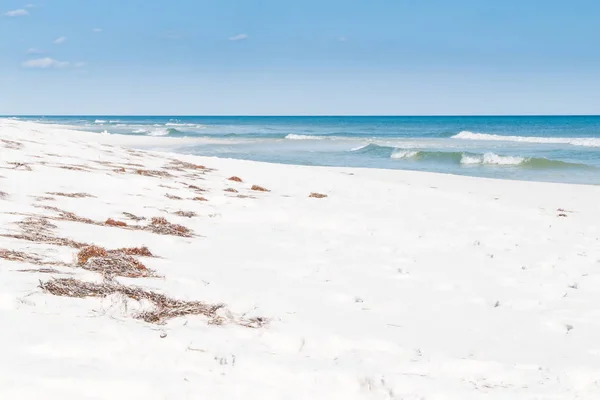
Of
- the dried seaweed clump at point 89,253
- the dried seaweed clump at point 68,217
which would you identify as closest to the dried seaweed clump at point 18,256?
the dried seaweed clump at point 89,253

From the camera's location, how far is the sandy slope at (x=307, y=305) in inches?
167

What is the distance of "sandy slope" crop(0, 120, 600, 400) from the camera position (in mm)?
4242

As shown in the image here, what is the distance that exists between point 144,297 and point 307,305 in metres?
1.78

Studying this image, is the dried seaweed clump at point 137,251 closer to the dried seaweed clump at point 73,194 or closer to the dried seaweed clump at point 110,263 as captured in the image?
the dried seaweed clump at point 110,263

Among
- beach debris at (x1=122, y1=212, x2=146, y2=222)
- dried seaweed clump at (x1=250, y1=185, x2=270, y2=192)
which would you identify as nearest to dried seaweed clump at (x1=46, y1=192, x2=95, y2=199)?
beach debris at (x1=122, y1=212, x2=146, y2=222)

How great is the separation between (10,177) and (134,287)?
7.04 meters

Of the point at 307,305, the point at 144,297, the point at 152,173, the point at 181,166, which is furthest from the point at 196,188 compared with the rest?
the point at 144,297

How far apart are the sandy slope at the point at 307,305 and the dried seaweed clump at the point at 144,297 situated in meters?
0.15

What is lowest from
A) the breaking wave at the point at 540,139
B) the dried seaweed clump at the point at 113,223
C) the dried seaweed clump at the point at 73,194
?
the dried seaweed clump at the point at 113,223

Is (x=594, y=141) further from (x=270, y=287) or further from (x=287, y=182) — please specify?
(x=270, y=287)

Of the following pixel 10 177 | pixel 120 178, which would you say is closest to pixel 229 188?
pixel 120 178

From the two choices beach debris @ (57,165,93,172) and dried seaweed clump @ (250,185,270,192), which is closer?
beach debris @ (57,165,93,172)

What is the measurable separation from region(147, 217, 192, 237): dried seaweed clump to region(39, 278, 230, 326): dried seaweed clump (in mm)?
3278

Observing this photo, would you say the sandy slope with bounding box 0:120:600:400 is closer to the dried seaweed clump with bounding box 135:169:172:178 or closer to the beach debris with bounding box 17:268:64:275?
the beach debris with bounding box 17:268:64:275
